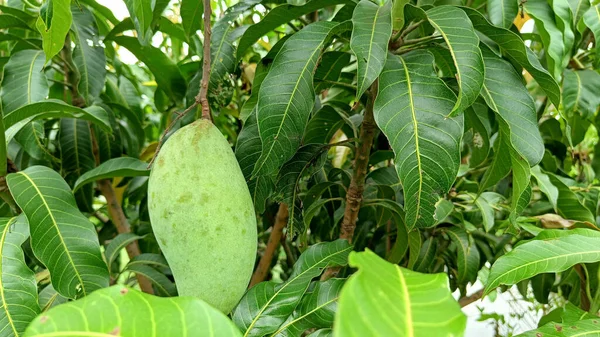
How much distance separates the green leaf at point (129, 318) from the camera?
0.35m

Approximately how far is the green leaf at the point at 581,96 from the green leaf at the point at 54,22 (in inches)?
34.6

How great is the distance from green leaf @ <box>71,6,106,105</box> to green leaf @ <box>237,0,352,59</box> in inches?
14.2

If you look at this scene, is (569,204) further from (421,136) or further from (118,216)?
(118,216)

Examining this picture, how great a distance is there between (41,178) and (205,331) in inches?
20.2

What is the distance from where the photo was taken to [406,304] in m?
0.34

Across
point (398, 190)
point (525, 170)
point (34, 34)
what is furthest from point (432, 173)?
point (34, 34)

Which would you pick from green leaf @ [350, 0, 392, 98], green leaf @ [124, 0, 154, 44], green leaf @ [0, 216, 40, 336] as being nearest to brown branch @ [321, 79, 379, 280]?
green leaf @ [350, 0, 392, 98]

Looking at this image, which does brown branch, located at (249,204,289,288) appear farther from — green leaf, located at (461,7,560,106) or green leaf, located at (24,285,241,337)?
green leaf, located at (24,285,241,337)

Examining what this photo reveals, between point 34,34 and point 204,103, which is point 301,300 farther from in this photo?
point 34,34

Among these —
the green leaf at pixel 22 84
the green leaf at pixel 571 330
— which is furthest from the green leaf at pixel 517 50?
the green leaf at pixel 22 84

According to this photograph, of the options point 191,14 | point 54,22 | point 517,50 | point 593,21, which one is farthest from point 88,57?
point 593,21

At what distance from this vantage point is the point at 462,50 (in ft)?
2.14

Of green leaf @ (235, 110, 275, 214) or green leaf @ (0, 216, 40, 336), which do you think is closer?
green leaf @ (0, 216, 40, 336)

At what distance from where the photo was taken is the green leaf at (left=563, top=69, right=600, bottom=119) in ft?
3.55
